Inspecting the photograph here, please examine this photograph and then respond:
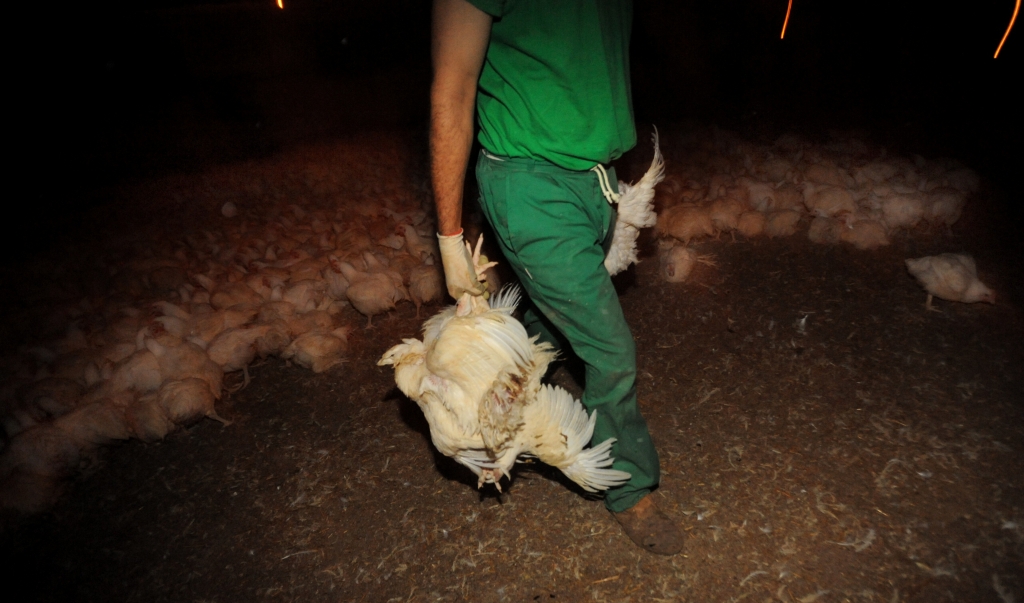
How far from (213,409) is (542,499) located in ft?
7.09

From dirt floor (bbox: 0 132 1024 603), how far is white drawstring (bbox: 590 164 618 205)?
1350 mm

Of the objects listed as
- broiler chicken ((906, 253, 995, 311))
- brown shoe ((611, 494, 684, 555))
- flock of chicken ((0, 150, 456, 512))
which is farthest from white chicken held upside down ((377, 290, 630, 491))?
broiler chicken ((906, 253, 995, 311))

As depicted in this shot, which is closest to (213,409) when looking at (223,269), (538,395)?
(223,269)

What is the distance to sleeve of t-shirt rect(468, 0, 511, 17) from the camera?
1768 mm

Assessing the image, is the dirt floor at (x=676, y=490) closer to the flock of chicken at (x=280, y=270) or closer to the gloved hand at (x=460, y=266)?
the flock of chicken at (x=280, y=270)

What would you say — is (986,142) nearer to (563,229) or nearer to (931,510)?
(931,510)

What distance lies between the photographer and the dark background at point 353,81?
230 inches

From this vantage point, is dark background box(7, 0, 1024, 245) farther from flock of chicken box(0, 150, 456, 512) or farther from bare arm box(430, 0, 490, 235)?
bare arm box(430, 0, 490, 235)

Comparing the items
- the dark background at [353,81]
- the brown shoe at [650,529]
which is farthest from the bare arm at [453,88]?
the dark background at [353,81]

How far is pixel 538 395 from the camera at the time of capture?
2.14m

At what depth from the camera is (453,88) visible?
1.88 m

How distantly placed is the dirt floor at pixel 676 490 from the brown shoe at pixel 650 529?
0.06 m

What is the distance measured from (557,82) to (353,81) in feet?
19.9

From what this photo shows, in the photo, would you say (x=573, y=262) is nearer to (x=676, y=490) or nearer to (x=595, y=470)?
(x=595, y=470)
